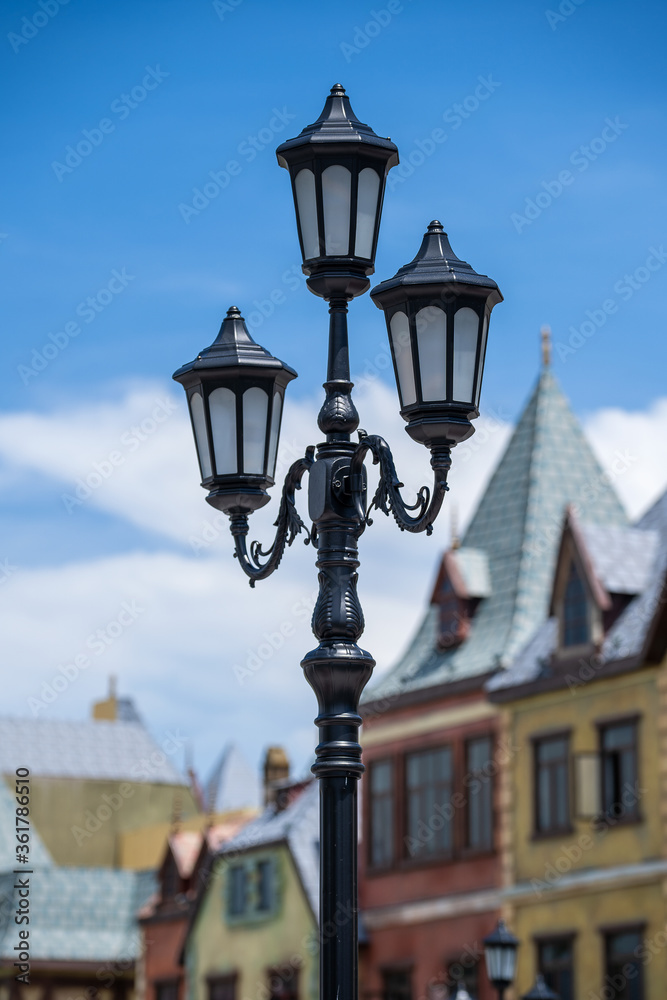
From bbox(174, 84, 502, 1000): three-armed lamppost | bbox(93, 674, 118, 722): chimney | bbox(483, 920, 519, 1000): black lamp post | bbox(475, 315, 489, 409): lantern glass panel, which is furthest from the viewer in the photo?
bbox(93, 674, 118, 722): chimney

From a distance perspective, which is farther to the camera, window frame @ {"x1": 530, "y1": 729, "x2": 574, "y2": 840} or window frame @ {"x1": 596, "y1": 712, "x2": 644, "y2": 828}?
window frame @ {"x1": 530, "y1": 729, "x2": 574, "y2": 840}

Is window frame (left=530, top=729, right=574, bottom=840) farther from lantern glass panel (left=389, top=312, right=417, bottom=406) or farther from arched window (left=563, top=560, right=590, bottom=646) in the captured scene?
lantern glass panel (left=389, top=312, right=417, bottom=406)

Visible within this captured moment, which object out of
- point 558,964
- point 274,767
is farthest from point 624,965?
point 274,767

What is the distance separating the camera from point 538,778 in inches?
1064

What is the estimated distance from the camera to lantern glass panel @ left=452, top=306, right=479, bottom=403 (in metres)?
7.77

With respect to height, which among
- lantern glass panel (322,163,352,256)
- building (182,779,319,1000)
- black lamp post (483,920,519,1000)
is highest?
lantern glass panel (322,163,352,256)

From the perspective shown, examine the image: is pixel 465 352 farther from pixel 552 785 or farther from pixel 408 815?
Answer: pixel 408 815

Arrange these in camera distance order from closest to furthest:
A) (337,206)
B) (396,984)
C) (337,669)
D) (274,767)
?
(337,669), (337,206), (396,984), (274,767)

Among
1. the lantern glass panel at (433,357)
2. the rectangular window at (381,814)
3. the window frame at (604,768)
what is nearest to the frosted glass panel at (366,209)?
the lantern glass panel at (433,357)

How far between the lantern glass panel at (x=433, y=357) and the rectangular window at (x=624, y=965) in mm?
18239

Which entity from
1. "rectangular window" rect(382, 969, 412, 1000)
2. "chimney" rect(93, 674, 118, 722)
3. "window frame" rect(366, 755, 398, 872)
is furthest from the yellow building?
"chimney" rect(93, 674, 118, 722)

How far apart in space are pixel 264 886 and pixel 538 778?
8923 mm

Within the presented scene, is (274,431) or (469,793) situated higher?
(469,793)

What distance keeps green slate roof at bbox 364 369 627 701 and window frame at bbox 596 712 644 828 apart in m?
3.01
